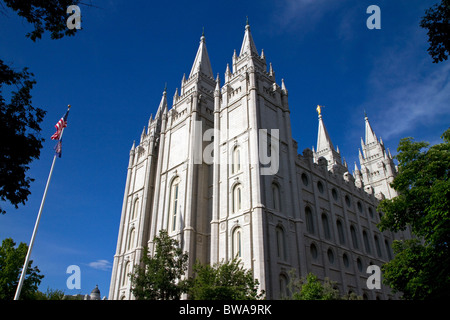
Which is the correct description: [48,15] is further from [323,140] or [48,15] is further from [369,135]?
[369,135]

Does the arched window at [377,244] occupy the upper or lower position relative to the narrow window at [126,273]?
upper

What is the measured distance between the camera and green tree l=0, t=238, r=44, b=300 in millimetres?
27281

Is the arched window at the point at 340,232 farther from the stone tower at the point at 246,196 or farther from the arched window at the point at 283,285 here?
the arched window at the point at 283,285

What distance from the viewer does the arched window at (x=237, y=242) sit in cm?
2661

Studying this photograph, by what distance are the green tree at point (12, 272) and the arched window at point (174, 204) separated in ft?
39.5

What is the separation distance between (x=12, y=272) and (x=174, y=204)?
14.7 meters

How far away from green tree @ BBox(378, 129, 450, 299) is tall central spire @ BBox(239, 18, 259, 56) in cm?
2312

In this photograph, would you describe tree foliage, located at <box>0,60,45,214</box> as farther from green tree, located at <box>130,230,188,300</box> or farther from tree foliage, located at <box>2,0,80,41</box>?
green tree, located at <box>130,230,188,300</box>

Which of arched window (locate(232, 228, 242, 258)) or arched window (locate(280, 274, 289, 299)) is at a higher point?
arched window (locate(232, 228, 242, 258))

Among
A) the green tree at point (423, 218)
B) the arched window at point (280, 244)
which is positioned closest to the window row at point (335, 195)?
the arched window at point (280, 244)

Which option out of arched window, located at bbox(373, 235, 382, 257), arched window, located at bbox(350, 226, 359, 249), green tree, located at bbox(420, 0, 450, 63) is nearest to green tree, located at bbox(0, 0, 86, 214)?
green tree, located at bbox(420, 0, 450, 63)

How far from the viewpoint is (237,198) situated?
96.0ft
